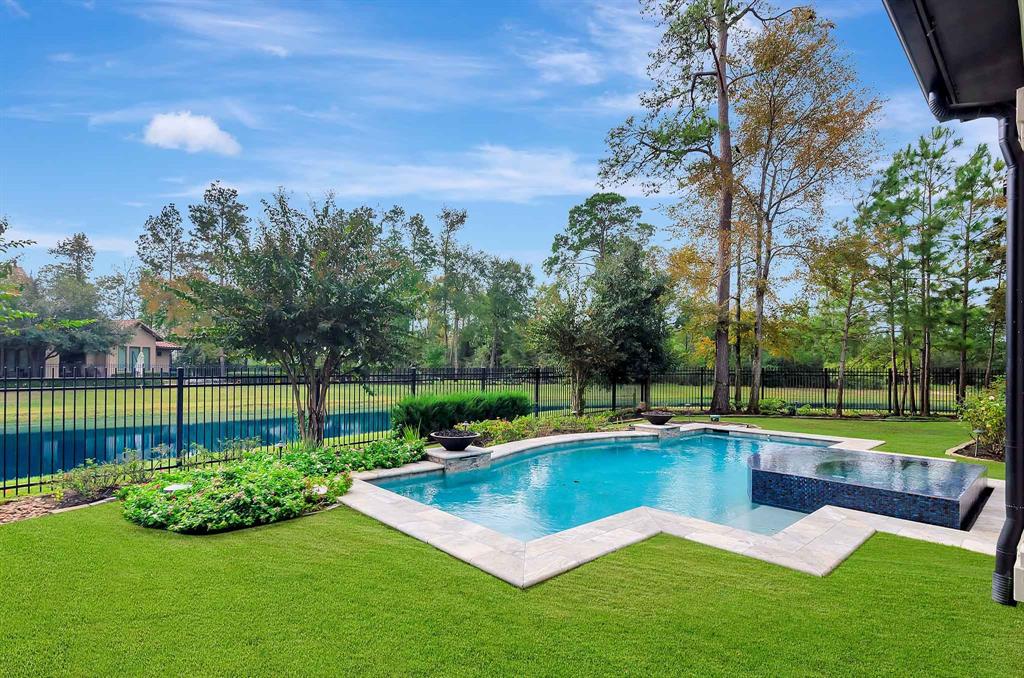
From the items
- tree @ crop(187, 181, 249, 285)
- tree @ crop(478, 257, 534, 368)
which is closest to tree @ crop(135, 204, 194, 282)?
tree @ crop(187, 181, 249, 285)

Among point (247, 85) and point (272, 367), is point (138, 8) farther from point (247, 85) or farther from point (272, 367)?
point (272, 367)

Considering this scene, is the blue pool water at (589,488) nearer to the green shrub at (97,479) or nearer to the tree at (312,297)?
the tree at (312,297)

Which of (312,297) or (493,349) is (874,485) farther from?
(493,349)

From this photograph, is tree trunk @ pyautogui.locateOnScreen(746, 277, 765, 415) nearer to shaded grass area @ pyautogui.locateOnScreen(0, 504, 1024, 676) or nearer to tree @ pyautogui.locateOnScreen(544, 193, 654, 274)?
shaded grass area @ pyautogui.locateOnScreen(0, 504, 1024, 676)

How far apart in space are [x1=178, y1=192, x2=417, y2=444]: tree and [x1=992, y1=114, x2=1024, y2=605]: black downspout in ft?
22.9

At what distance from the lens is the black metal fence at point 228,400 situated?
7.21 metres

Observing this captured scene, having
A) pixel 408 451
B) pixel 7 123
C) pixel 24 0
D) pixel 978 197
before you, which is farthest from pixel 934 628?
pixel 978 197

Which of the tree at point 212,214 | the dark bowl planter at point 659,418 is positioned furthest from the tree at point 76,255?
the dark bowl planter at point 659,418

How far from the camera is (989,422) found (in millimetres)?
8562

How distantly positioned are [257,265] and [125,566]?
16.3 feet

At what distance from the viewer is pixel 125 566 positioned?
12.4 feet

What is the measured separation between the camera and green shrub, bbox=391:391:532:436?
1013 cm

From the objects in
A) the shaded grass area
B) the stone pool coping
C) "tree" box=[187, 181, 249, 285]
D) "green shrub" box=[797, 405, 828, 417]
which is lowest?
"green shrub" box=[797, 405, 828, 417]

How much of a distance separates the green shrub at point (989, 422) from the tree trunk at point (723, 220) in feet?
23.3
